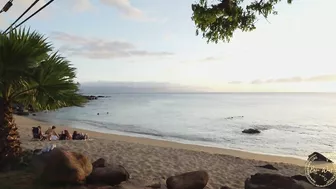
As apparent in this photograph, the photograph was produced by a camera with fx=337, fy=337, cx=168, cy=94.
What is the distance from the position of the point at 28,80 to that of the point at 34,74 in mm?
212

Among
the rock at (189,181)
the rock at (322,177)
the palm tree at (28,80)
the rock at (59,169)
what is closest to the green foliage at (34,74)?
the palm tree at (28,80)

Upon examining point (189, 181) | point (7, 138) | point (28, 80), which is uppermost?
point (28, 80)

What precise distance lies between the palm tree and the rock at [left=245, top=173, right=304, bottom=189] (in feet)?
15.0

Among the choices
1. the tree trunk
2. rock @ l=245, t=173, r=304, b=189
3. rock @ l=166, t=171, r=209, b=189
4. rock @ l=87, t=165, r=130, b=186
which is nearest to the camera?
rock @ l=245, t=173, r=304, b=189

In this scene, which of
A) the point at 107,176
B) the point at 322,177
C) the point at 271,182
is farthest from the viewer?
the point at 322,177

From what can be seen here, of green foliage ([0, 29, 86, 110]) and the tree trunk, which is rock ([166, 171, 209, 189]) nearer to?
green foliage ([0, 29, 86, 110])

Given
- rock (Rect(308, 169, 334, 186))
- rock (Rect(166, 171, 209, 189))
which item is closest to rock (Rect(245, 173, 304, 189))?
rock (Rect(166, 171, 209, 189))

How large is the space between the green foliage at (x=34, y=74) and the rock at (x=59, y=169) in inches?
54.3

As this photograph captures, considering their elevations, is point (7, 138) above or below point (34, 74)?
below

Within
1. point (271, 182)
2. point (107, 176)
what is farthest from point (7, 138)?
point (271, 182)

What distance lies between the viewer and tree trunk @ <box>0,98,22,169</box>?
28.2 ft

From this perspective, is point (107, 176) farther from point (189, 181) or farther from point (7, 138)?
point (7, 138)

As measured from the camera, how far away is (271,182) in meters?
7.66

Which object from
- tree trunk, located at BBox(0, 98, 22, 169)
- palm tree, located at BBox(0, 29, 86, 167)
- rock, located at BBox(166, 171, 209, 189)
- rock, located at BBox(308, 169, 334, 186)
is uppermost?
palm tree, located at BBox(0, 29, 86, 167)
